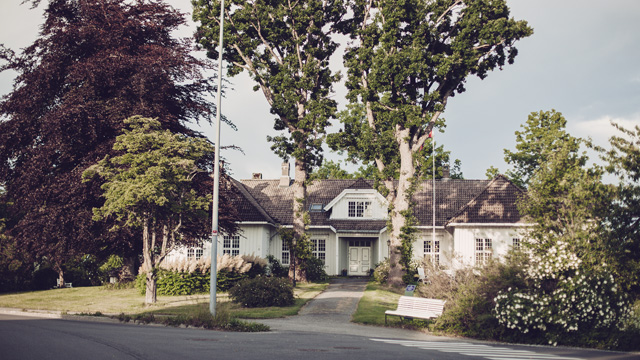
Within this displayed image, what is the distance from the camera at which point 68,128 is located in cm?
2225

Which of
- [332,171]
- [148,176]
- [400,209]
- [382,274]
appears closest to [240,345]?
[148,176]

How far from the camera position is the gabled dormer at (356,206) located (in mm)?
40281

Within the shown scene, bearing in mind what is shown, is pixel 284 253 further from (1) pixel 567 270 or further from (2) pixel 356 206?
(1) pixel 567 270

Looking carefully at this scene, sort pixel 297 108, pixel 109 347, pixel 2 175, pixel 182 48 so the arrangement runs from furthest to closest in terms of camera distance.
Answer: pixel 297 108, pixel 182 48, pixel 2 175, pixel 109 347

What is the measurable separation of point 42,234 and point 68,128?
445 centimetres

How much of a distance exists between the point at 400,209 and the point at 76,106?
15747 millimetres

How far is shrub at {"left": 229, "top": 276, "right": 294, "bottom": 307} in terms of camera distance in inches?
787

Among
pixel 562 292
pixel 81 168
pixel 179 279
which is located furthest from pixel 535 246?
pixel 81 168

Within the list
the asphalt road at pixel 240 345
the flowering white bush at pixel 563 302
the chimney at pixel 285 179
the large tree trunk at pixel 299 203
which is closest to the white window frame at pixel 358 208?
the chimney at pixel 285 179

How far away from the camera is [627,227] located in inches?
574

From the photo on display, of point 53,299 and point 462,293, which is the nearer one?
point 462,293

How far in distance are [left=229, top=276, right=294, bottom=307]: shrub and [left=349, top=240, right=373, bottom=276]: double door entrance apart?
20.7 metres

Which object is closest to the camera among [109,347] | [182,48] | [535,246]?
[109,347]

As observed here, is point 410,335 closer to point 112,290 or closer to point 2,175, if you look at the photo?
point 112,290
